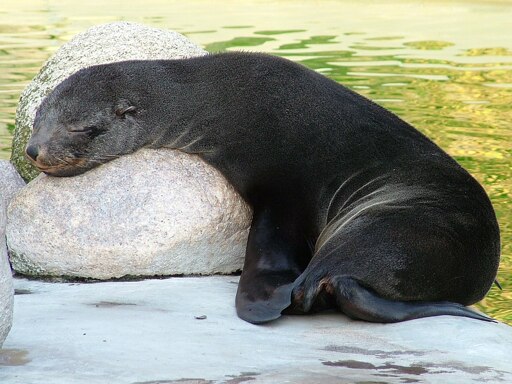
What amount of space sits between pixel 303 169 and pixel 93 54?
177 centimetres

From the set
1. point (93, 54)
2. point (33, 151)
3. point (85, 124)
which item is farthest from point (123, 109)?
point (93, 54)

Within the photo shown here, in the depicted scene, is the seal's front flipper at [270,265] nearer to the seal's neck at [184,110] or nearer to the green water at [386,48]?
the seal's neck at [184,110]

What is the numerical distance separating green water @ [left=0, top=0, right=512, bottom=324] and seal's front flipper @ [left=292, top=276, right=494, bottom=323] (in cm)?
130

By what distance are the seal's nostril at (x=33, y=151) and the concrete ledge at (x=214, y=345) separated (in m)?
0.92

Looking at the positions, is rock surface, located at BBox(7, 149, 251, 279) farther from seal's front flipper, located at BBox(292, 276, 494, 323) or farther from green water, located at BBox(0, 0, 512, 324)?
green water, located at BBox(0, 0, 512, 324)

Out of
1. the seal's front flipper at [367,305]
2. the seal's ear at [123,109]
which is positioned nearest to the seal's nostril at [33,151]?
the seal's ear at [123,109]

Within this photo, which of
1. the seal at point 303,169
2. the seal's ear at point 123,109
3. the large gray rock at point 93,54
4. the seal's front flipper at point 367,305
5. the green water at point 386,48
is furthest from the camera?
the green water at point 386,48

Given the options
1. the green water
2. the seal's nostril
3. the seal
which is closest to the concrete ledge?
the seal

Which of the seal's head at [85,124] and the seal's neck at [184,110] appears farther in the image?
the seal's neck at [184,110]

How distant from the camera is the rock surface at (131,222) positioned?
6.05m

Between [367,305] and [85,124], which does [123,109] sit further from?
[367,305]

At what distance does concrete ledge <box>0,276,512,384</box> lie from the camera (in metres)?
4.12

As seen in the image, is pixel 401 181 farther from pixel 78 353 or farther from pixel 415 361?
pixel 78 353

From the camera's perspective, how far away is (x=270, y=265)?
5766 millimetres
